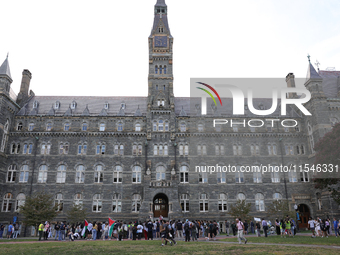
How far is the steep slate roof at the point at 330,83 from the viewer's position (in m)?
46.5

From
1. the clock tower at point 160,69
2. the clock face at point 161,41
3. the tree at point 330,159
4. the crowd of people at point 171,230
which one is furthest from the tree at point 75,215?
the clock face at point 161,41

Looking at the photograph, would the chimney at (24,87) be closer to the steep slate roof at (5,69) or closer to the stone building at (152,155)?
the stone building at (152,155)

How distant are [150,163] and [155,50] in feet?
66.0

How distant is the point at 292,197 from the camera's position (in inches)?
1692

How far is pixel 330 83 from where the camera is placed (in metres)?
48.0

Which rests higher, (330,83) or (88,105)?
(330,83)

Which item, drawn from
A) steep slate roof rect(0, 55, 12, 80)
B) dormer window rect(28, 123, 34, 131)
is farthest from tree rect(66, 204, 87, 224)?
steep slate roof rect(0, 55, 12, 80)

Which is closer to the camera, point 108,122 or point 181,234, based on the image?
point 181,234

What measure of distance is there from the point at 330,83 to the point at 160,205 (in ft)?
116

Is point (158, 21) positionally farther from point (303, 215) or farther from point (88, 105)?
point (303, 215)

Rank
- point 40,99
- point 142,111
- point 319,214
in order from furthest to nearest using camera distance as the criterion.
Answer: point 40,99 → point 142,111 → point 319,214

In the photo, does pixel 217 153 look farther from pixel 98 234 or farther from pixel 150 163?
pixel 98 234

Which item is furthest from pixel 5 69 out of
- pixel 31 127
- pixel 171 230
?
pixel 171 230

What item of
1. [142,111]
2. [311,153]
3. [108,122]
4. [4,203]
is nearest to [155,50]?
[142,111]
